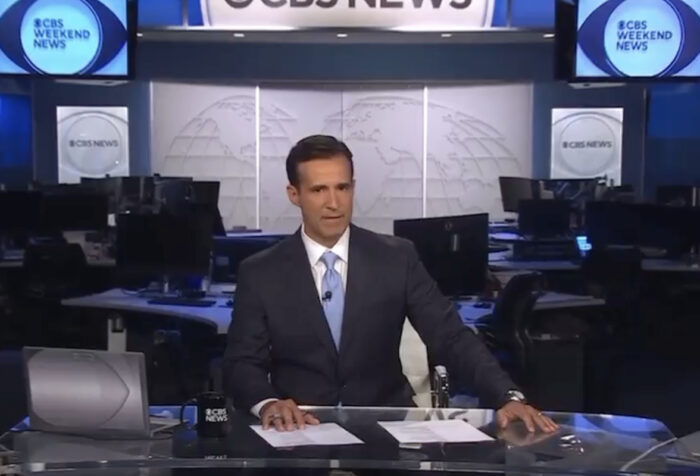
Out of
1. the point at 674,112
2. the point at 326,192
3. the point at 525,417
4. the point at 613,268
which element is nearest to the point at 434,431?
the point at 525,417

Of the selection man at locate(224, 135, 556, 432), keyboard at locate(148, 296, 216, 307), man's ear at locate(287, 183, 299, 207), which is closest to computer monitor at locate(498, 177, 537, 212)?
keyboard at locate(148, 296, 216, 307)

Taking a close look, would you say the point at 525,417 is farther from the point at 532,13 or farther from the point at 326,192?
the point at 532,13

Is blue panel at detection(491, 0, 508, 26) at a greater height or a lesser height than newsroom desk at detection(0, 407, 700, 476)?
greater

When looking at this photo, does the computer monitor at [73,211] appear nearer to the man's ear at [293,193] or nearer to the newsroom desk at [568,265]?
the newsroom desk at [568,265]

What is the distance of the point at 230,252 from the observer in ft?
20.3

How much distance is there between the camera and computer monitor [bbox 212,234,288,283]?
6.05m

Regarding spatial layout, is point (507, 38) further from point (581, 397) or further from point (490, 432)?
point (490, 432)

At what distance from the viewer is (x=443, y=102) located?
10797 mm

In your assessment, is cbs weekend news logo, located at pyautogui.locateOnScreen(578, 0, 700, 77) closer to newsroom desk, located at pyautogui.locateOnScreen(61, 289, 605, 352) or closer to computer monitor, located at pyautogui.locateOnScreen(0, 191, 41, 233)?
newsroom desk, located at pyautogui.locateOnScreen(61, 289, 605, 352)

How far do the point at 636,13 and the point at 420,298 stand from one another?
344 cm

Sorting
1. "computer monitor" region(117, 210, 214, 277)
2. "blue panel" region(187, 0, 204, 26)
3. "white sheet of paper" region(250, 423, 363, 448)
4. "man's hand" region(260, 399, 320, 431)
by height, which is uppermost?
"blue panel" region(187, 0, 204, 26)

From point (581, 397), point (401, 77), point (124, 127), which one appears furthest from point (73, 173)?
point (581, 397)

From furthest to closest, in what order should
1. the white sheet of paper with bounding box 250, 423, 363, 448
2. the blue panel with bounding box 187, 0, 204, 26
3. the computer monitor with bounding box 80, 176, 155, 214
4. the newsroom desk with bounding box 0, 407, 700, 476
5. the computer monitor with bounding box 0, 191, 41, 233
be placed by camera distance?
the blue panel with bounding box 187, 0, 204, 26 → the computer monitor with bounding box 80, 176, 155, 214 → the computer monitor with bounding box 0, 191, 41, 233 → the white sheet of paper with bounding box 250, 423, 363, 448 → the newsroom desk with bounding box 0, 407, 700, 476

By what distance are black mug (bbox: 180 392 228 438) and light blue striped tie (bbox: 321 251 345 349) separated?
0.54 metres
